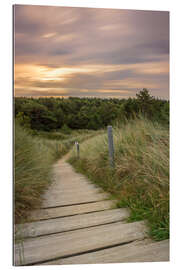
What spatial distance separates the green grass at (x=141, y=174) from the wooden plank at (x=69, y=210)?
164mm

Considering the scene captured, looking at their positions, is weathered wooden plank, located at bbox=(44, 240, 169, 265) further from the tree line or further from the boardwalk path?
the tree line

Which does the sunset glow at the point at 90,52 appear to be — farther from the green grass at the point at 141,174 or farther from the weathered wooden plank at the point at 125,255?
the weathered wooden plank at the point at 125,255

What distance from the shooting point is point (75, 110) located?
2328mm

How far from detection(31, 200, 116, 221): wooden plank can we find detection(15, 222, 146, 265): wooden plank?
1.05 ft

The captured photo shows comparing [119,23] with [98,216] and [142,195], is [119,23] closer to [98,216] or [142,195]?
[142,195]

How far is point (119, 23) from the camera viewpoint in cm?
204

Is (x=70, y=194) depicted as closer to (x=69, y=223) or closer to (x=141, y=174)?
(x=69, y=223)

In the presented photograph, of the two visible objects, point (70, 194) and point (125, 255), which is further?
point (70, 194)

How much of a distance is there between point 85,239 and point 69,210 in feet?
1.68

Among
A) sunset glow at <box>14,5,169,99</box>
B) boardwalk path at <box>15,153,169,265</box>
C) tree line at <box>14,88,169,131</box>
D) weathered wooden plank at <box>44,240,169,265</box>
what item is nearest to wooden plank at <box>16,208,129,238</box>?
boardwalk path at <box>15,153,169,265</box>

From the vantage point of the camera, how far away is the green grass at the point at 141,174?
1724 mm

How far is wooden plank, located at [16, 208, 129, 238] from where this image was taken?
1.60 m

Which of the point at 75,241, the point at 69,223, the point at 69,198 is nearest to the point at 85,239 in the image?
the point at 75,241
